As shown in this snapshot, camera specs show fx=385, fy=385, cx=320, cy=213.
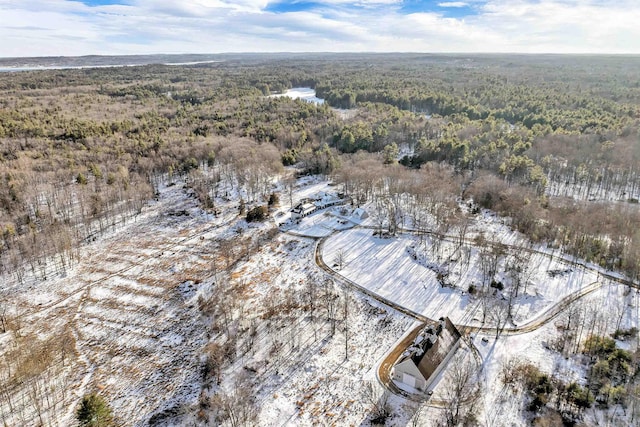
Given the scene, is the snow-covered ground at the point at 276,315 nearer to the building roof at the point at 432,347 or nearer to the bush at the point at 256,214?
the bush at the point at 256,214

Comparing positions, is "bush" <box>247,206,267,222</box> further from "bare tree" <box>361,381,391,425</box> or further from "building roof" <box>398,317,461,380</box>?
"bare tree" <box>361,381,391,425</box>

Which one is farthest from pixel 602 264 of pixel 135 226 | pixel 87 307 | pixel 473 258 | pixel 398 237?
pixel 135 226

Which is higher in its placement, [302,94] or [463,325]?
[302,94]

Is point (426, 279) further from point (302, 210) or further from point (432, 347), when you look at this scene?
point (302, 210)

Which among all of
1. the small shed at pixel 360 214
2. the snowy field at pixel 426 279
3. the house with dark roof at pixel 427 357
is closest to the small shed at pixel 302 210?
the small shed at pixel 360 214

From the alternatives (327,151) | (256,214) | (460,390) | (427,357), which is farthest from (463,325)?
(327,151)

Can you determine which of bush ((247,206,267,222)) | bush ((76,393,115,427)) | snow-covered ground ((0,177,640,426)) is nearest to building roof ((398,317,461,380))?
snow-covered ground ((0,177,640,426))
